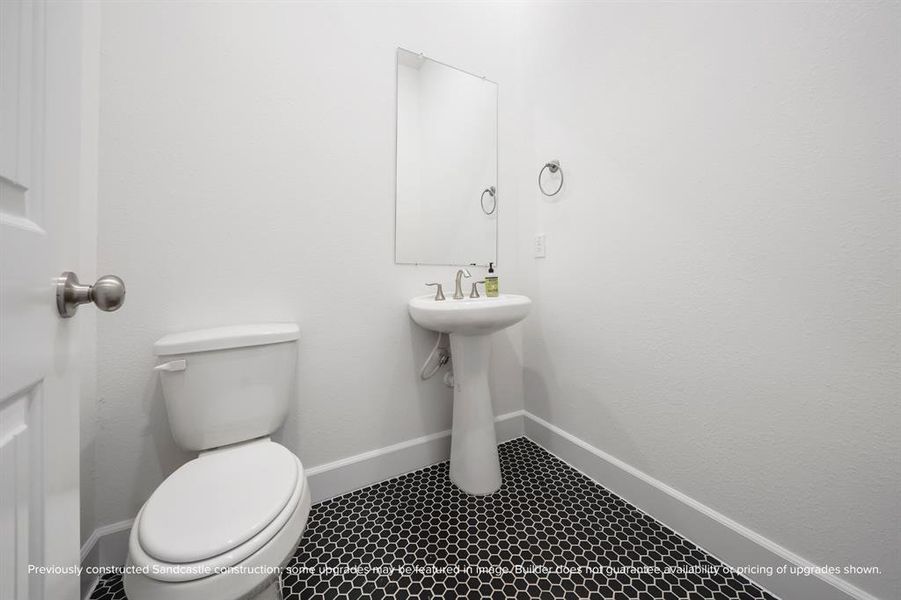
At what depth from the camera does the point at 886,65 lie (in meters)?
0.72

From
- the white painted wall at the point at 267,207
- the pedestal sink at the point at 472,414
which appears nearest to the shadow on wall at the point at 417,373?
the white painted wall at the point at 267,207

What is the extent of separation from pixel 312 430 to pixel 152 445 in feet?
1.54

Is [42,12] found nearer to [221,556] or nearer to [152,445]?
[221,556]

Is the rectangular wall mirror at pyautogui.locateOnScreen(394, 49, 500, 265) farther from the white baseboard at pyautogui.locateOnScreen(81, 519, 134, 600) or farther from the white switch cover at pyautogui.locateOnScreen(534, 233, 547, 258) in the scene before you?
the white baseboard at pyautogui.locateOnScreen(81, 519, 134, 600)

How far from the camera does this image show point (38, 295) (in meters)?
0.35

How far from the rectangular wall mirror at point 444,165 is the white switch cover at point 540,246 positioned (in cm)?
21

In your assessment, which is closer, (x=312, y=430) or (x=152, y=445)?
(x=152, y=445)

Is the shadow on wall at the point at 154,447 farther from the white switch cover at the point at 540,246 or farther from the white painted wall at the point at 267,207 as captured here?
the white switch cover at the point at 540,246

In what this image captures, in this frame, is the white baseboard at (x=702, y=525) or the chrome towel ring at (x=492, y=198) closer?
the white baseboard at (x=702, y=525)

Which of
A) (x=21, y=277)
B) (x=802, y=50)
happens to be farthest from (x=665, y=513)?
(x=21, y=277)

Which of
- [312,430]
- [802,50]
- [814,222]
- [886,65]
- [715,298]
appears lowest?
[312,430]

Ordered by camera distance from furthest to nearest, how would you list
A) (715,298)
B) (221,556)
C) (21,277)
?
(715,298), (221,556), (21,277)

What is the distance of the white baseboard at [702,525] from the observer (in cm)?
83

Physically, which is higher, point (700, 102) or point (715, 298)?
point (700, 102)
